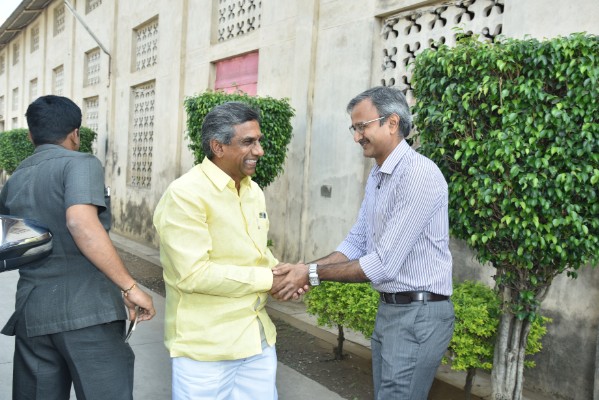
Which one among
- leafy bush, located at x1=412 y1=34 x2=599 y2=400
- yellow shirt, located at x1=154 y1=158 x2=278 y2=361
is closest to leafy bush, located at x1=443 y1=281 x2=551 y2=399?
leafy bush, located at x1=412 y1=34 x2=599 y2=400

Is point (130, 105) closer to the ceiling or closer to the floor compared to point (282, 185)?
closer to the ceiling

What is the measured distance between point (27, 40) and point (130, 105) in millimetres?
11822

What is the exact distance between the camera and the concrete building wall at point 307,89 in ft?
14.5

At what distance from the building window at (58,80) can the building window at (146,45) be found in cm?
667

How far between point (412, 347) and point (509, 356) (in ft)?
5.40

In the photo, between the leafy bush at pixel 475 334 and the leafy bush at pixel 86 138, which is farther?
the leafy bush at pixel 86 138

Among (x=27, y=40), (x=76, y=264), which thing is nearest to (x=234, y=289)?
(x=76, y=264)

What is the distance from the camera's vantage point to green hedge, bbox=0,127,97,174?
568 inches

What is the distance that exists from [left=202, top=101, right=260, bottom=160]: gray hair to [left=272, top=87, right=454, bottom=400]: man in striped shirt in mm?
506

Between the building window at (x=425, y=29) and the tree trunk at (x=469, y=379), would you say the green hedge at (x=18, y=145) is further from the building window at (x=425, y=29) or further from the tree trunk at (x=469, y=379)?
the tree trunk at (x=469, y=379)

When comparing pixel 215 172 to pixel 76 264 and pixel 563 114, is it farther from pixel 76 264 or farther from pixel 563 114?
pixel 563 114

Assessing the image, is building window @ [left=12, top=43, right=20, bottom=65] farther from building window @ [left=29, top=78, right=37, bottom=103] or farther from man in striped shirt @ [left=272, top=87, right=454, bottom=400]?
man in striped shirt @ [left=272, top=87, right=454, bottom=400]

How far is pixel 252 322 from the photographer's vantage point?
226 cm

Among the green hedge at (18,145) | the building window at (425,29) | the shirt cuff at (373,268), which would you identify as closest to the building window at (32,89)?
the green hedge at (18,145)
